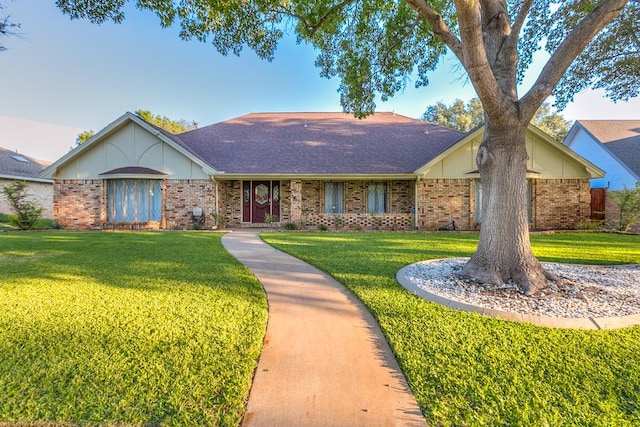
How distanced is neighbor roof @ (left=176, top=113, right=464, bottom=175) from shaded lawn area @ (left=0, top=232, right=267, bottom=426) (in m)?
9.06

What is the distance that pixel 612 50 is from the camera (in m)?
10.2

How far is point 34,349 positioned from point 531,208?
1658 cm

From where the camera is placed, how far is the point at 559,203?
13.3 m

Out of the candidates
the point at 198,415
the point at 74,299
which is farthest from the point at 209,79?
the point at 198,415

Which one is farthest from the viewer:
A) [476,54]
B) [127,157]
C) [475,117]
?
[475,117]

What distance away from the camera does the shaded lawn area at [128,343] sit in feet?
6.69

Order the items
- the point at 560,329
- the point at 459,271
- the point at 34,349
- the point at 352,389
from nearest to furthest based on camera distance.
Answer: the point at 352,389 → the point at 34,349 → the point at 560,329 → the point at 459,271

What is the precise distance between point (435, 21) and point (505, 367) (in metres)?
5.06

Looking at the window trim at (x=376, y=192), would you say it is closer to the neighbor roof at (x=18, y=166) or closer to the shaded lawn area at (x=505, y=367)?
the shaded lawn area at (x=505, y=367)

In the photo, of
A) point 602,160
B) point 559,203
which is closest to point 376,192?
point 559,203

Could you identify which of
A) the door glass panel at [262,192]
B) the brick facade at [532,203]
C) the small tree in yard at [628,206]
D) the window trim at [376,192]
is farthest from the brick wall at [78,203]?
the small tree in yard at [628,206]

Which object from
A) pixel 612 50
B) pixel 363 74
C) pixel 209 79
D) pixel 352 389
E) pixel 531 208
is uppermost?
pixel 209 79

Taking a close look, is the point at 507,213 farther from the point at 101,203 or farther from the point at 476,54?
the point at 101,203

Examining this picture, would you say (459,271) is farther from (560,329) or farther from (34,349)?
(34,349)
